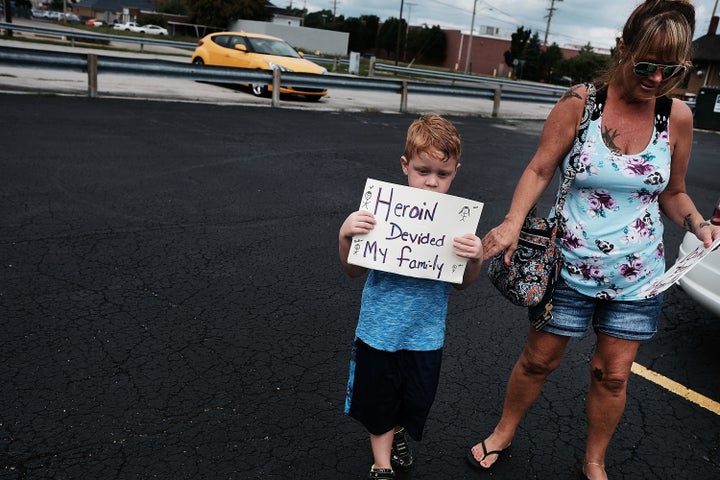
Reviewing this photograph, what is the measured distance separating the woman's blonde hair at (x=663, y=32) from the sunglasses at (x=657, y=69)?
2 centimetres

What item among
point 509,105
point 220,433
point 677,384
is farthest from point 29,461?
point 509,105

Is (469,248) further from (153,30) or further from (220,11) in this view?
(153,30)

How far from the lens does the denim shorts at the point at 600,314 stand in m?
2.42

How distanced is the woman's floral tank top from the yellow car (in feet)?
41.7

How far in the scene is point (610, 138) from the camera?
232cm

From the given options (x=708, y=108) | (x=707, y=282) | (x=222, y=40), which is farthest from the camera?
(x=708, y=108)

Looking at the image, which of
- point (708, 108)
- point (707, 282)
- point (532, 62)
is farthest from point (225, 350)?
point (532, 62)

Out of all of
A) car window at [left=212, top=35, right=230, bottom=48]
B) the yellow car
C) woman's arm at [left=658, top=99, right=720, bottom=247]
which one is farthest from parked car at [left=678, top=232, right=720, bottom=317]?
car window at [left=212, top=35, right=230, bottom=48]

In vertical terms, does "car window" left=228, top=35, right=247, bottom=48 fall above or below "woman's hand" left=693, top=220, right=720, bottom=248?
above

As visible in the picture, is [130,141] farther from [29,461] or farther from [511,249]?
[511,249]

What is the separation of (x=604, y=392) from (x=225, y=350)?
1.97 m

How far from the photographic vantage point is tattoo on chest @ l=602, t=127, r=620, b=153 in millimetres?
2316

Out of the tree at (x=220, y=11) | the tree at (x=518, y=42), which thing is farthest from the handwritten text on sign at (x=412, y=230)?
the tree at (x=518, y=42)

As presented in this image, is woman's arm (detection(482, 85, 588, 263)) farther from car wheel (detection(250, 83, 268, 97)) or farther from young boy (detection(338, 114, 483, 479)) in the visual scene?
car wheel (detection(250, 83, 268, 97))
